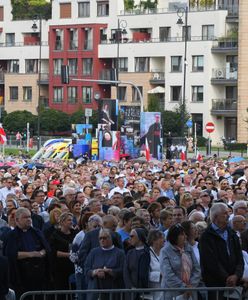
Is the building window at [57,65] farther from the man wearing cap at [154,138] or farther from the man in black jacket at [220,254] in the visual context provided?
the man in black jacket at [220,254]

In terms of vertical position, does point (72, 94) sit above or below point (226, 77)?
below

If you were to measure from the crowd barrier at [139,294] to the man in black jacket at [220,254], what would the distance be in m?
1.44

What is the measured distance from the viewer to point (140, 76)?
342ft

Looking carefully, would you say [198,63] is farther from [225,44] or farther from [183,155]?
[183,155]

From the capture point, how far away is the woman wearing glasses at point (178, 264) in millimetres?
13906

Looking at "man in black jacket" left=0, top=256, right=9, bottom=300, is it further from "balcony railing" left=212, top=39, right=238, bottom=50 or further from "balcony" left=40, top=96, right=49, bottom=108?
"balcony" left=40, top=96, right=49, bottom=108

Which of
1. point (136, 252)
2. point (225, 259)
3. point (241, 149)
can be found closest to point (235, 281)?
point (225, 259)

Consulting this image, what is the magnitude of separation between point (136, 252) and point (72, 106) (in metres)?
96.1

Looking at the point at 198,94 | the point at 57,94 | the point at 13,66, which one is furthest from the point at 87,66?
the point at 198,94

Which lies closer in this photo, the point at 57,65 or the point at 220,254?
the point at 220,254

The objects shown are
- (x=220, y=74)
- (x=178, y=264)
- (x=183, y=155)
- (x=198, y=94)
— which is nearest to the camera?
(x=178, y=264)

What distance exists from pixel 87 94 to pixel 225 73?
14681mm

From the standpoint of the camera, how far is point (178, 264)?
14.0 metres

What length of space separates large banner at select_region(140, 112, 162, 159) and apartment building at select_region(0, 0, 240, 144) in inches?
1665
